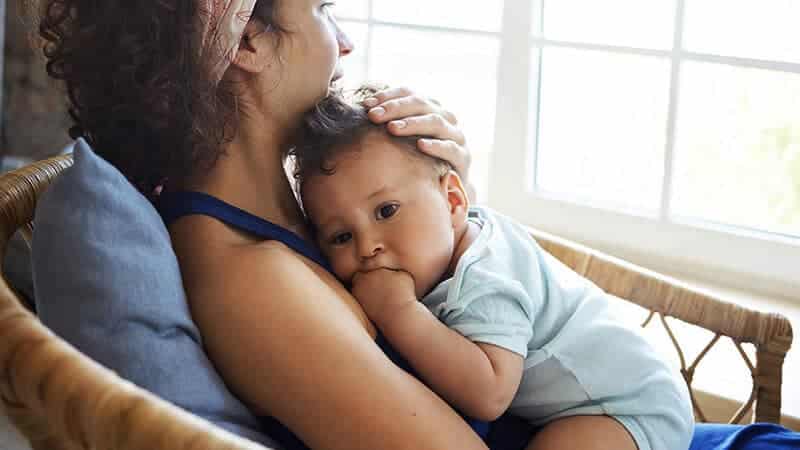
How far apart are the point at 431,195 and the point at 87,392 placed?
59cm

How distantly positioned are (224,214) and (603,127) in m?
1.27

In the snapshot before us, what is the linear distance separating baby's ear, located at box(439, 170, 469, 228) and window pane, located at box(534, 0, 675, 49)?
0.93m

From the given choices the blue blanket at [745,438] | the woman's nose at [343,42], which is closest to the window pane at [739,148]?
the blue blanket at [745,438]

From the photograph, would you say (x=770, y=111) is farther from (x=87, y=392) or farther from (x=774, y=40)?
(x=87, y=392)

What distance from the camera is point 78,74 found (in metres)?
1.31

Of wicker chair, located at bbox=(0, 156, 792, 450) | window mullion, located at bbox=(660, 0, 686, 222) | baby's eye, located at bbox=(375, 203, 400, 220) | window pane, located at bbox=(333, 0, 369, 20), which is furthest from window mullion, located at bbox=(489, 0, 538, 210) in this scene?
wicker chair, located at bbox=(0, 156, 792, 450)

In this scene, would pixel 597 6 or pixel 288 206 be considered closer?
pixel 288 206

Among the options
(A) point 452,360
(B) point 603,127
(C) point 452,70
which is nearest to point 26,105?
(C) point 452,70

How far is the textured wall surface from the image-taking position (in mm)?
3064

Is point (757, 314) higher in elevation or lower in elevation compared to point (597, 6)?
lower

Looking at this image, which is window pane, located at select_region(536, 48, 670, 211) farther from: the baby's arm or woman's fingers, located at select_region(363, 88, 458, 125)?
the baby's arm

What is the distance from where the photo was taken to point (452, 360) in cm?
127

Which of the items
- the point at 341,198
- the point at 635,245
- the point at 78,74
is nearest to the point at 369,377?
the point at 341,198

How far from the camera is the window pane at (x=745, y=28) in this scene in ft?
6.83
